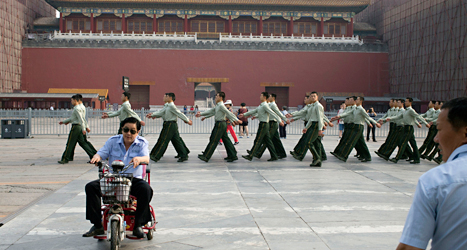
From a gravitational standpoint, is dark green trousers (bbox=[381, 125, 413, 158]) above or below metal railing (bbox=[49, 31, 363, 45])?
below

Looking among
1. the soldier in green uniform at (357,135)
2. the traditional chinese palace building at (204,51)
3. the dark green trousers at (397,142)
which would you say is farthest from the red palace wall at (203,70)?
the soldier in green uniform at (357,135)

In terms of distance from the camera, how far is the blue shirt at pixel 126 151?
3.94 meters

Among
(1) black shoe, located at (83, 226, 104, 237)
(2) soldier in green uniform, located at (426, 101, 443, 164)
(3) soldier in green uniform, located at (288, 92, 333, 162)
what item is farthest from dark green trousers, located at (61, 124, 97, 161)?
(2) soldier in green uniform, located at (426, 101, 443, 164)

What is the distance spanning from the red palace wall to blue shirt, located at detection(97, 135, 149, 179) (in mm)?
30188

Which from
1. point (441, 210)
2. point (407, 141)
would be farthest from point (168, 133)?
point (441, 210)

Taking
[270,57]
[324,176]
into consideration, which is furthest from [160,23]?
[324,176]

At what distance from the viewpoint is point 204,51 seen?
112ft

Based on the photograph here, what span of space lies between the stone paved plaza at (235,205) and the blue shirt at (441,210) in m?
2.11

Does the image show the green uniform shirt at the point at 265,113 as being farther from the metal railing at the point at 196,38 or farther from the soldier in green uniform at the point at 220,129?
the metal railing at the point at 196,38

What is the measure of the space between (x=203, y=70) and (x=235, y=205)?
1171 inches

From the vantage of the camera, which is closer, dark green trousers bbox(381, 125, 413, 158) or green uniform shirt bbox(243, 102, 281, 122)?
green uniform shirt bbox(243, 102, 281, 122)

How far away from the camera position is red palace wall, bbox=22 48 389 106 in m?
33.5

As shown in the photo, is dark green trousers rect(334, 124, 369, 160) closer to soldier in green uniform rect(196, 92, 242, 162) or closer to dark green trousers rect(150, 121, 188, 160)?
soldier in green uniform rect(196, 92, 242, 162)

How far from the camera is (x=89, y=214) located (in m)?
3.63
